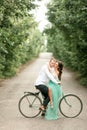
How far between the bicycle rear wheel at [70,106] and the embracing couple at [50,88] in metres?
0.24

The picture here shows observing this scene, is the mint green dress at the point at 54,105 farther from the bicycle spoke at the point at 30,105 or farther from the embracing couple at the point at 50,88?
the bicycle spoke at the point at 30,105

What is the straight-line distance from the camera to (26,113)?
12.4m

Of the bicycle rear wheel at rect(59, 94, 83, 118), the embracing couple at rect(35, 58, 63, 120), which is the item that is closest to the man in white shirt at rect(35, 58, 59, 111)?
the embracing couple at rect(35, 58, 63, 120)

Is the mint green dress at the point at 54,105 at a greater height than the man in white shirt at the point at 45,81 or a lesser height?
lesser

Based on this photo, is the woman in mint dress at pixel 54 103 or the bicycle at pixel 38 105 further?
the bicycle at pixel 38 105

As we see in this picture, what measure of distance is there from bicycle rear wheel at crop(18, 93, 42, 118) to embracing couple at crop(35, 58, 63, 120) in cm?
26

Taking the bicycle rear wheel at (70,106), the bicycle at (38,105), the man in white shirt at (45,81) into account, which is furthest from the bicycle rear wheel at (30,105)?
the bicycle rear wheel at (70,106)

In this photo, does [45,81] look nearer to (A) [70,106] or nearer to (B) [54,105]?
(B) [54,105]

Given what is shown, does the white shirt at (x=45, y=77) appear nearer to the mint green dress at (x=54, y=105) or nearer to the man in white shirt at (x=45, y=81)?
the man in white shirt at (x=45, y=81)

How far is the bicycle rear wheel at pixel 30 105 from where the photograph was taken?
12.2 metres

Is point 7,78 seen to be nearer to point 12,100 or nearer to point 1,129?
point 12,100

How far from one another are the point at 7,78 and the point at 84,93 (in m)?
11.0

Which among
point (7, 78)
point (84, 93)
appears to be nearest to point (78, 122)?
point (84, 93)

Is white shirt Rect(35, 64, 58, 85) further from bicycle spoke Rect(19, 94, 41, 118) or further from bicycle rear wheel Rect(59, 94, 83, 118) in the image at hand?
bicycle rear wheel Rect(59, 94, 83, 118)
